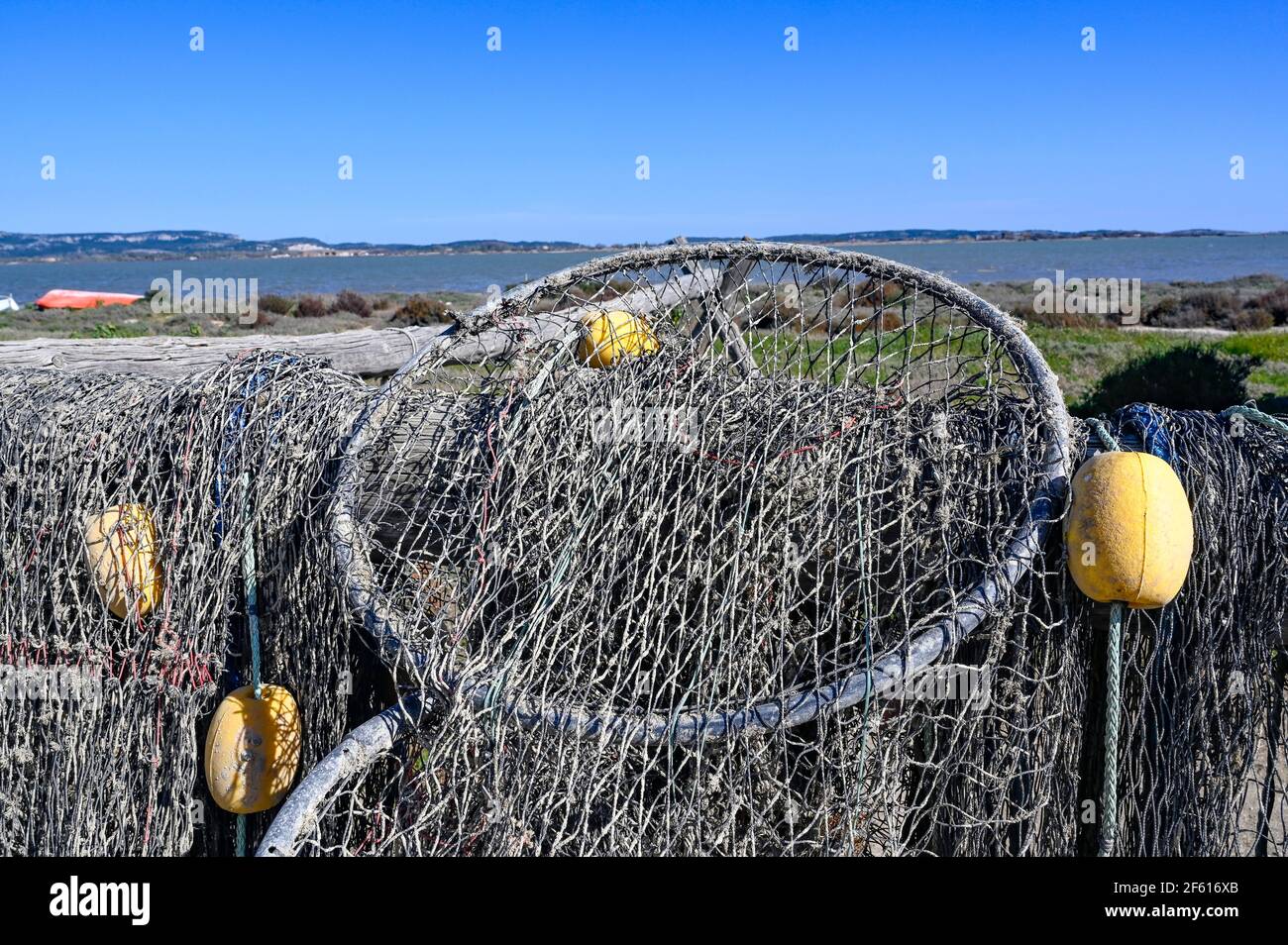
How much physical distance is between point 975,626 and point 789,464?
21.9 inches

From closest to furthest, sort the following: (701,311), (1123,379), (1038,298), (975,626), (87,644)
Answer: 1. (975,626)
2. (87,644)
3. (701,311)
4. (1038,298)
5. (1123,379)


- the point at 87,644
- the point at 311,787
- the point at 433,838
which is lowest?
the point at 433,838

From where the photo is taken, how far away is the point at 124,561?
2.51m

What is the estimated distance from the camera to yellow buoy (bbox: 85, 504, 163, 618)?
2.51 m

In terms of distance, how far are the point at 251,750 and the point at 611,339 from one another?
1536 mm

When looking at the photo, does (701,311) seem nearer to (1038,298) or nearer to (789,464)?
(789,464)

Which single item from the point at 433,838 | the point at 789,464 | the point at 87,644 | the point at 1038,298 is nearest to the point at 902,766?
the point at 789,464

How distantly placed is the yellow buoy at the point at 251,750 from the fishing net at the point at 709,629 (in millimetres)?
175

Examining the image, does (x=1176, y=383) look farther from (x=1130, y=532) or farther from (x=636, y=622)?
(x=636, y=622)

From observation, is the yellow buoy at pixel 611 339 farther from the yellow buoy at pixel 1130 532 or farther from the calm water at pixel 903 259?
the calm water at pixel 903 259

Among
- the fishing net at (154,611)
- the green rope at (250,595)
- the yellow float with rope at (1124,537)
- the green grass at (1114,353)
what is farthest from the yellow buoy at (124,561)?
the green grass at (1114,353)

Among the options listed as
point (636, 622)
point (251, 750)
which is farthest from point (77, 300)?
point (636, 622)

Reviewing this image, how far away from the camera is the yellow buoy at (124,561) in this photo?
251cm

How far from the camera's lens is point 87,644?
2.55m
